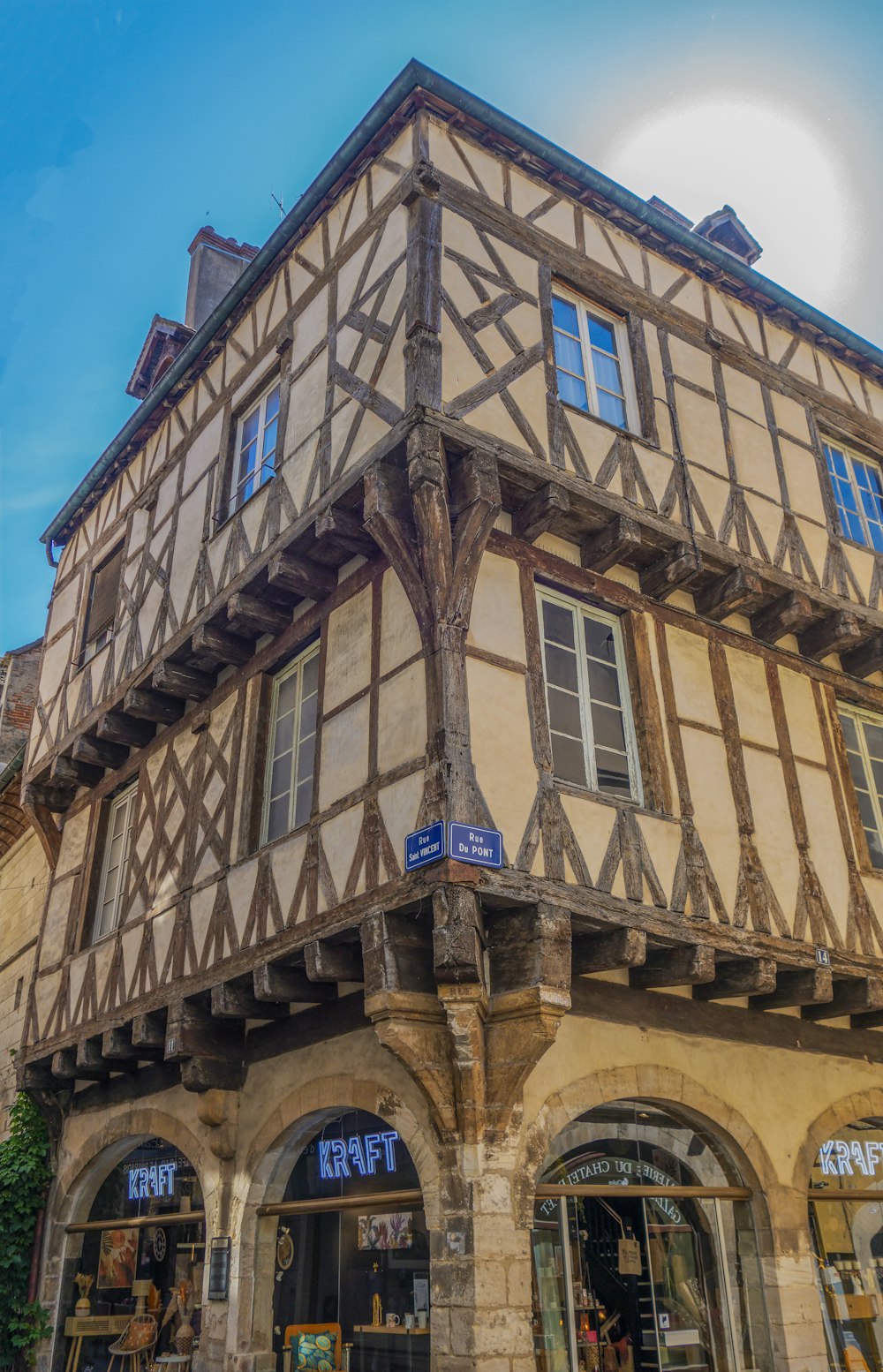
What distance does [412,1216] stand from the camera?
20.8 ft

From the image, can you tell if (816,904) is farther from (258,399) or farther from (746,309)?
(258,399)

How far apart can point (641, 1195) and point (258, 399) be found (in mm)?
6670

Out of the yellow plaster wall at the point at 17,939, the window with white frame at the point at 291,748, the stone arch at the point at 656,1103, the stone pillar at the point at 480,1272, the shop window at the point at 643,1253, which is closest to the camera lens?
the stone pillar at the point at 480,1272

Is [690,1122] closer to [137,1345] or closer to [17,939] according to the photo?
[137,1345]

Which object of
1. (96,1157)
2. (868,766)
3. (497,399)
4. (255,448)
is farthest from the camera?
(96,1157)

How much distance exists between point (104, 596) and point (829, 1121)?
8.29 metres

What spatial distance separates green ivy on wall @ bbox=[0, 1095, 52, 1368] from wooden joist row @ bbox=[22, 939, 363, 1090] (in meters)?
0.88

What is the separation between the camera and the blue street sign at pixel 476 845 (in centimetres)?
551

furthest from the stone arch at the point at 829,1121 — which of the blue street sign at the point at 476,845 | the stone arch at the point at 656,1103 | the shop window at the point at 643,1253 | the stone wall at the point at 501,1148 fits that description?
the blue street sign at the point at 476,845

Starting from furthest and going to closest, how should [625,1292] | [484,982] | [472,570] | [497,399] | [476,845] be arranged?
[497,399]
[625,1292]
[472,570]
[484,982]
[476,845]

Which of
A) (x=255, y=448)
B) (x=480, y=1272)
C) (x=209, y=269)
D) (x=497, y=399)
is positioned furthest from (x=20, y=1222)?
(x=209, y=269)

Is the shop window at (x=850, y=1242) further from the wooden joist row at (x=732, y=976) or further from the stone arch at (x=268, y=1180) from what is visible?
the stone arch at (x=268, y=1180)

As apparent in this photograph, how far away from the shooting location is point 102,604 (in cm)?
1147

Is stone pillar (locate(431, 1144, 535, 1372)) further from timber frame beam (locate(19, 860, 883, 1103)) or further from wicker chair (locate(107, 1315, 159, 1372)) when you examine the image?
wicker chair (locate(107, 1315, 159, 1372))
